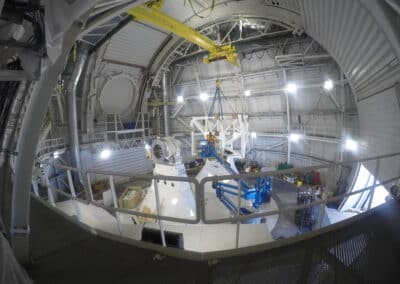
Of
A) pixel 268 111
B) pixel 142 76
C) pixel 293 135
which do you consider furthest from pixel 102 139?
pixel 293 135

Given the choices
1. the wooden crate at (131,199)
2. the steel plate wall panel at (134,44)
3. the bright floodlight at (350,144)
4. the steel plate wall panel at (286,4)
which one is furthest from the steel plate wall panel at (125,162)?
the bright floodlight at (350,144)

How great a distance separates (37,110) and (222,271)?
2393 millimetres

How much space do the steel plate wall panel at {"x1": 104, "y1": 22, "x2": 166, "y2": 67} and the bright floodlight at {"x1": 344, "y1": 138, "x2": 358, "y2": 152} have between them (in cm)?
1231

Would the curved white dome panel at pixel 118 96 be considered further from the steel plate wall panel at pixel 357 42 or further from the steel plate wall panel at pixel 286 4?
the steel plate wall panel at pixel 357 42

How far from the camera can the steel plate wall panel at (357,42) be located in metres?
3.81

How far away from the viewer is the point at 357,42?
14.8 ft

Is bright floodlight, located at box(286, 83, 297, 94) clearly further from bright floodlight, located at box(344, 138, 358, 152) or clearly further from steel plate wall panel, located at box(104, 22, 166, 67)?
steel plate wall panel, located at box(104, 22, 166, 67)

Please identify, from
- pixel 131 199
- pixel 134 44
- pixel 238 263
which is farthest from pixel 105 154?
pixel 238 263

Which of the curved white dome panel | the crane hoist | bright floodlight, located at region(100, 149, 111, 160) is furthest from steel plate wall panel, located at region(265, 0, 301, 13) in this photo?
bright floodlight, located at region(100, 149, 111, 160)

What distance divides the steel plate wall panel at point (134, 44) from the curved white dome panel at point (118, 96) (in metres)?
1.51

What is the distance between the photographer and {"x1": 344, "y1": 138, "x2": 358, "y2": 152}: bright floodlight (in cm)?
931

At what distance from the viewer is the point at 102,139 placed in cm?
1320

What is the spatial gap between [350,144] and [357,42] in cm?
694

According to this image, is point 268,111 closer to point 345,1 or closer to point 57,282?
point 345,1
